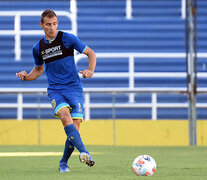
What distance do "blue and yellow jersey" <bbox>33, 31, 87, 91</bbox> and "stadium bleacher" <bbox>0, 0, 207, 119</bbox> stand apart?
8.97 m

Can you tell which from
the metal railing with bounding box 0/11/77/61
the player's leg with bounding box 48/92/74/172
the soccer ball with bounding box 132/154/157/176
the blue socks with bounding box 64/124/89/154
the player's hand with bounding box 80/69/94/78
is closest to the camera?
the soccer ball with bounding box 132/154/157/176

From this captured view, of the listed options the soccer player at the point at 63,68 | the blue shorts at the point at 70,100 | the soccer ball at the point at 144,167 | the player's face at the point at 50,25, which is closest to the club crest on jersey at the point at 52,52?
the soccer player at the point at 63,68

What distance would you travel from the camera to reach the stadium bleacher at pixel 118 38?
16.1 metres

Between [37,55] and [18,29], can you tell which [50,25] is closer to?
[37,55]

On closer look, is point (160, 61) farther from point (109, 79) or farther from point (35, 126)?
point (35, 126)

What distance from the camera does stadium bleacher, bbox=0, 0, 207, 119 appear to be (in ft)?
52.9

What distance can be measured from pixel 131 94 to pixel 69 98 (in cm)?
786

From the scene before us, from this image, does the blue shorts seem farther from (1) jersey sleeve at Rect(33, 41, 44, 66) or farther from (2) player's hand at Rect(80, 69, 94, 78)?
(1) jersey sleeve at Rect(33, 41, 44, 66)

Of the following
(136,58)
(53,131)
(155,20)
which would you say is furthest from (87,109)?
(155,20)

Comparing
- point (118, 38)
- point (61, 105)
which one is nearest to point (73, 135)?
point (61, 105)

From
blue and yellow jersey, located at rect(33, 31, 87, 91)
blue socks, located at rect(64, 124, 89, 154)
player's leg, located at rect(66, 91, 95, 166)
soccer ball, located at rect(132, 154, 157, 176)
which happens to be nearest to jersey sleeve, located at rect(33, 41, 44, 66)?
blue and yellow jersey, located at rect(33, 31, 87, 91)

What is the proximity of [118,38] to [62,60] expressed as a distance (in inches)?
404

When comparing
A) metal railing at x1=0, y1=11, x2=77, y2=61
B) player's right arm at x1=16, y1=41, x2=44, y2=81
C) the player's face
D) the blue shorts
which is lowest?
the blue shorts

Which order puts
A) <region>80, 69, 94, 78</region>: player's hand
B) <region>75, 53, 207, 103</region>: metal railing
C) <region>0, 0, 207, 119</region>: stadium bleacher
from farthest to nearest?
<region>0, 0, 207, 119</region>: stadium bleacher
<region>75, 53, 207, 103</region>: metal railing
<region>80, 69, 94, 78</region>: player's hand
